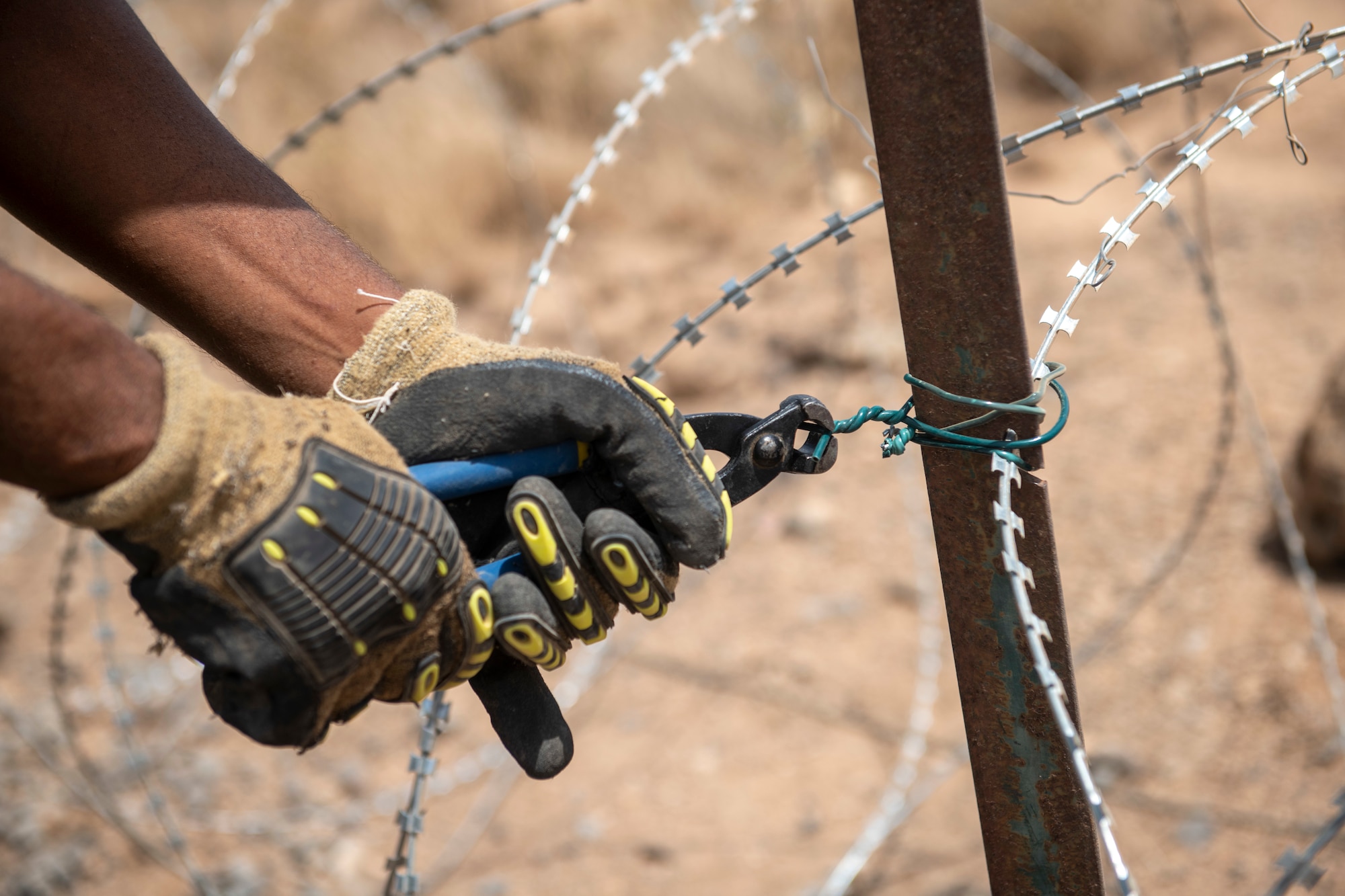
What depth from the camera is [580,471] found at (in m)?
1.30

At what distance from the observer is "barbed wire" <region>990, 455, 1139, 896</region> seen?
911 mm

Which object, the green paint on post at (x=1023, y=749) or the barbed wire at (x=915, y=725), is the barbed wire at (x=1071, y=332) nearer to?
the green paint on post at (x=1023, y=749)

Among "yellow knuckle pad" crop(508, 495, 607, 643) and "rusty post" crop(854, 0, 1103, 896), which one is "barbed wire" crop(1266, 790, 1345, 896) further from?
"yellow knuckle pad" crop(508, 495, 607, 643)

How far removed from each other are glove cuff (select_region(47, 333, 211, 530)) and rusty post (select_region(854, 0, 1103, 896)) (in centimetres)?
76

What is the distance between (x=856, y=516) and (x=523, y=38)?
4885 millimetres

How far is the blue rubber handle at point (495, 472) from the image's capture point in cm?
123

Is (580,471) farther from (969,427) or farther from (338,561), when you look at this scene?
(969,427)

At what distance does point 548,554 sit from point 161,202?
757mm

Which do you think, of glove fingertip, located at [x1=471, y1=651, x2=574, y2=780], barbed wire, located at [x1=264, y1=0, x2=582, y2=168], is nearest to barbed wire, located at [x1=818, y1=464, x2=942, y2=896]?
glove fingertip, located at [x1=471, y1=651, x2=574, y2=780]

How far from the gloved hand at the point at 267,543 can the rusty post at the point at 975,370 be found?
60 cm

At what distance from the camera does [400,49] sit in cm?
766

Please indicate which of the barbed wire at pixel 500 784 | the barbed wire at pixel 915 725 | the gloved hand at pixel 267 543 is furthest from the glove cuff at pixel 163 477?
the barbed wire at pixel 500 784

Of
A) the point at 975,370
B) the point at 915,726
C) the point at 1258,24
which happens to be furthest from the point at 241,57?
the point at 915,726

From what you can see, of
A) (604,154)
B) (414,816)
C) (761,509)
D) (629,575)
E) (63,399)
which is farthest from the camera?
(761,509)
